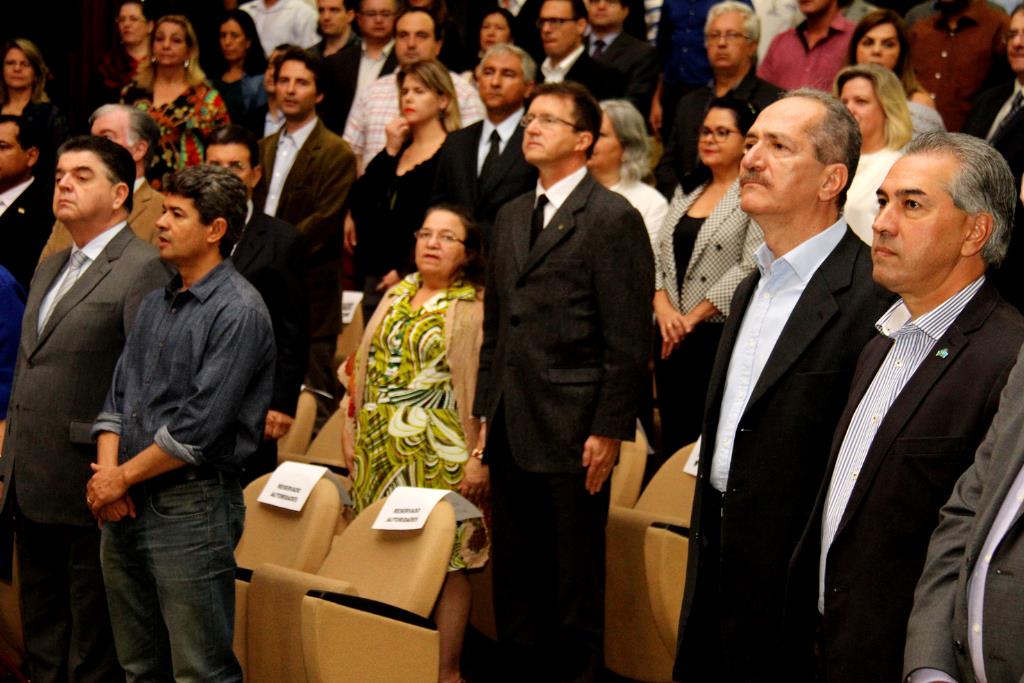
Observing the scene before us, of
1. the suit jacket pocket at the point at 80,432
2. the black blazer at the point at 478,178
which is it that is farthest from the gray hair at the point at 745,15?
the suit jacket pocket at the point at 80,432

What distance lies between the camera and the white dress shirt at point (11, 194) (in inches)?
209

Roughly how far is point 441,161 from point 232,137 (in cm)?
88

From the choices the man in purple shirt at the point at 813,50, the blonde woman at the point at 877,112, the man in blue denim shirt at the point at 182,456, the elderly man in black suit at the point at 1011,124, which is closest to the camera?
the man in blue denim shirt at the point at 182,456

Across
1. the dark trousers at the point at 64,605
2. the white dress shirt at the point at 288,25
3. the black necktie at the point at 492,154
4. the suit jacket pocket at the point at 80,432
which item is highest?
the white dress shirt at the point at 288,25

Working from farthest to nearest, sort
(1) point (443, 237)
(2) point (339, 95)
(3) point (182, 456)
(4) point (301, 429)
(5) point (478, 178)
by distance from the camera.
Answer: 1. (2) point (339, 95)
2. (5) point (478, 178)
3. (4) point (301, 429)
4. (1) point (443, 237)
5. (3) point (182, 456)

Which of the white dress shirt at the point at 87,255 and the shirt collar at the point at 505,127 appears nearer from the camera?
the white dress shirt at the point at 87,255

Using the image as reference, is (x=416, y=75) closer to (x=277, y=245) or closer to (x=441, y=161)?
(x=441, y=161)

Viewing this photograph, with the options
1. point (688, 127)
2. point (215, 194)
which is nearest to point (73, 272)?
point (215, 194)

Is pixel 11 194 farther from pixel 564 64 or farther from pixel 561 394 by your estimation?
pixel 561 394

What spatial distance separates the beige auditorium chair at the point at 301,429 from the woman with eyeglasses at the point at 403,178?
2.28 ft

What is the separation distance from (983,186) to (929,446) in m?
0.48

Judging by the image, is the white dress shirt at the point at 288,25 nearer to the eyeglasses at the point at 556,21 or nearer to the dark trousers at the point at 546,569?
the eyeglasses at the point at 556,21

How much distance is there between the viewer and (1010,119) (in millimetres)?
4727

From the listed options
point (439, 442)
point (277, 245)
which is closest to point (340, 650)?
point (439, 442)
